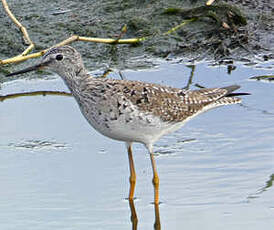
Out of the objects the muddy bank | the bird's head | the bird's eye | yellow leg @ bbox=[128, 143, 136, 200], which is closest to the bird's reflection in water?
yellow leg @ bbox=[128, 143, 136, 200]

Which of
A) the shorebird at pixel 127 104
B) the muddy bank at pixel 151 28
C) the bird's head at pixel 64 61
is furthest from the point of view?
the muddy bank at pixel 151 28

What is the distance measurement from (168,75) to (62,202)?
3.55m

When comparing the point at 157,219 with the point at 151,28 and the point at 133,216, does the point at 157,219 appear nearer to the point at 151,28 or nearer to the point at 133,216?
the point at 133,216

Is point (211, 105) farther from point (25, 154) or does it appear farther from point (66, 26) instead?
point (66, 26)

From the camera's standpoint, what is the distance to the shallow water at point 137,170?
681cm

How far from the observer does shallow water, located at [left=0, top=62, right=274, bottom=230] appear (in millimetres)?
6812

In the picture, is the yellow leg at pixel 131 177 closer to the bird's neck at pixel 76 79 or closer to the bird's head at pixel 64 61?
the bird's neck at pixel 76 79

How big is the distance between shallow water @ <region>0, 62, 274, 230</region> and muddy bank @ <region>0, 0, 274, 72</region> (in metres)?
1.32

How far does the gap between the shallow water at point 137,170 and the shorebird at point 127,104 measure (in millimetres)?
336

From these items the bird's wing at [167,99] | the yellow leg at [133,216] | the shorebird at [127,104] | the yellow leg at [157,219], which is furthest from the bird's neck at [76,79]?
the yellow leg at [157,219]

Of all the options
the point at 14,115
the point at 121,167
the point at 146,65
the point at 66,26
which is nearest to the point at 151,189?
the point at 121,167

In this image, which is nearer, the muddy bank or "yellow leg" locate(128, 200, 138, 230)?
"yellow leg" locate(128, 200, 138, 230)

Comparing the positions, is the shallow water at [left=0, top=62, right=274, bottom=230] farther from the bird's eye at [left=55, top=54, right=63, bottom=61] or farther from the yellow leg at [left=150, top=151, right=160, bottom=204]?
the bird's eye at [left=55, top=54, right=63, bottom=61]

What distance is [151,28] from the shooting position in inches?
451
